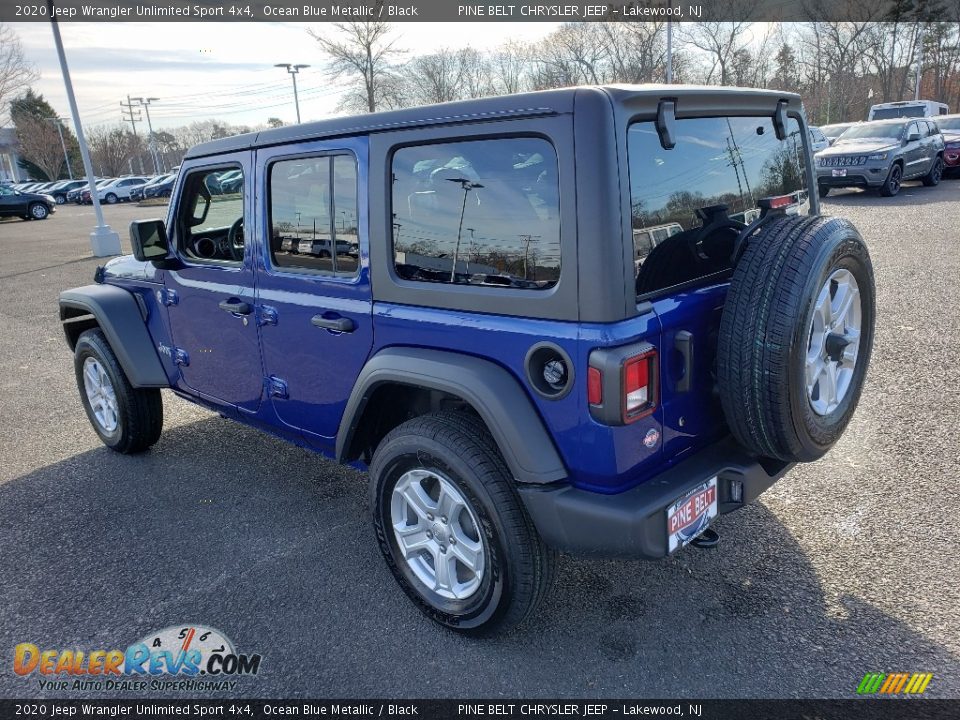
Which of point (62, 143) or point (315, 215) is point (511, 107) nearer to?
point (315, 215)

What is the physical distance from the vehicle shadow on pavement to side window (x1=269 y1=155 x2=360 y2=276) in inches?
54.0

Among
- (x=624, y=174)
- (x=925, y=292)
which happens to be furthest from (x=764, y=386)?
(x=925, y=292)

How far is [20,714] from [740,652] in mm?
2567

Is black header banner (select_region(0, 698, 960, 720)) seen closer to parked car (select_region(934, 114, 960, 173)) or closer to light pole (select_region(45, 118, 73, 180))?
parked car (select_region(934, 114, 960, 173))

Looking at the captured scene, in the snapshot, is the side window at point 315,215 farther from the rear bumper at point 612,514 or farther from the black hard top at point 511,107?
the rear bumper at point 612,514

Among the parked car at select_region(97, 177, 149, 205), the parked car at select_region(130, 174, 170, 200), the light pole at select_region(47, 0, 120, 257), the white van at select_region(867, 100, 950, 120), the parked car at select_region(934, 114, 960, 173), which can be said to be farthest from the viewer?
the parked car at select_region(97, 177, 149, 205)

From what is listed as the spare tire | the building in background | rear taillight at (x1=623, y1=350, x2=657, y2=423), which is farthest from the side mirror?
the building in background

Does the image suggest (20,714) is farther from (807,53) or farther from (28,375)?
(807,53)

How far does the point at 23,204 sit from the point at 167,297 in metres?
29.6

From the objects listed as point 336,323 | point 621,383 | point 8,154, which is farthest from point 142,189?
point 8,154

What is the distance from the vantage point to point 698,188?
2441mm

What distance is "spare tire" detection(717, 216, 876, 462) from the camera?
218 cm

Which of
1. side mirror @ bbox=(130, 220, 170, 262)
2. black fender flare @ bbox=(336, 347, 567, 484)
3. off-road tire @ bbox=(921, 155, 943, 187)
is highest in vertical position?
side mirror @ bbox=(130, 220, 170, 262)

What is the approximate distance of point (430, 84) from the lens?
44438 millimetres
